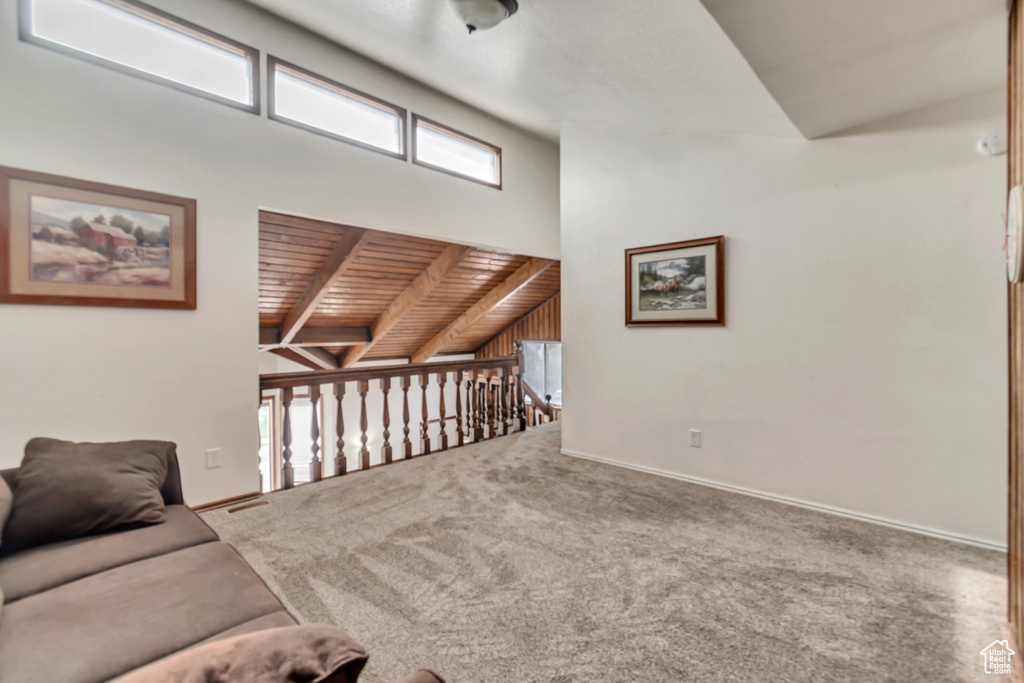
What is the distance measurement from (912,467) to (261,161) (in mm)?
4192

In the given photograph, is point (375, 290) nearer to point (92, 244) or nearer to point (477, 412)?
point (477, 412)

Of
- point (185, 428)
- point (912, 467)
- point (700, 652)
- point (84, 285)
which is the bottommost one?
point (700, 652)

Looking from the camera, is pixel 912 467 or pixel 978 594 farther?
pixel 912 467

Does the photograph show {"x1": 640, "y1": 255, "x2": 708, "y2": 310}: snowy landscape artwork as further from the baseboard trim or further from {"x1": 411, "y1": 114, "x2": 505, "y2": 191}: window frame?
the baseboard trim

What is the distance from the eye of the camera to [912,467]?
2428mm

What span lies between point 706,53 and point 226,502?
3.61 meters

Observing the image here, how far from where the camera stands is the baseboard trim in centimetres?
278

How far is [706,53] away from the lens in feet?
7.09

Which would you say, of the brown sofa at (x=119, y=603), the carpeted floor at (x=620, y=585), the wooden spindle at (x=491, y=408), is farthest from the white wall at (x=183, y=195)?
the wooden spindle at (x=491, y=408)

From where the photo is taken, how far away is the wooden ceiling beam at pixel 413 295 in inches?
199

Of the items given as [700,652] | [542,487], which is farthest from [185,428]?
[700,652]

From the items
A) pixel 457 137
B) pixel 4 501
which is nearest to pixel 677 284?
pixel 457 137

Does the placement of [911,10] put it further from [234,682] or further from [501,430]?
[501,430]

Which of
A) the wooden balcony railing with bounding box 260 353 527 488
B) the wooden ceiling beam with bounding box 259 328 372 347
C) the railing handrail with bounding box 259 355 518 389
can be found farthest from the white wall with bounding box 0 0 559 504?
the wooden ceiling beam with bounding box 259 328 372 347
